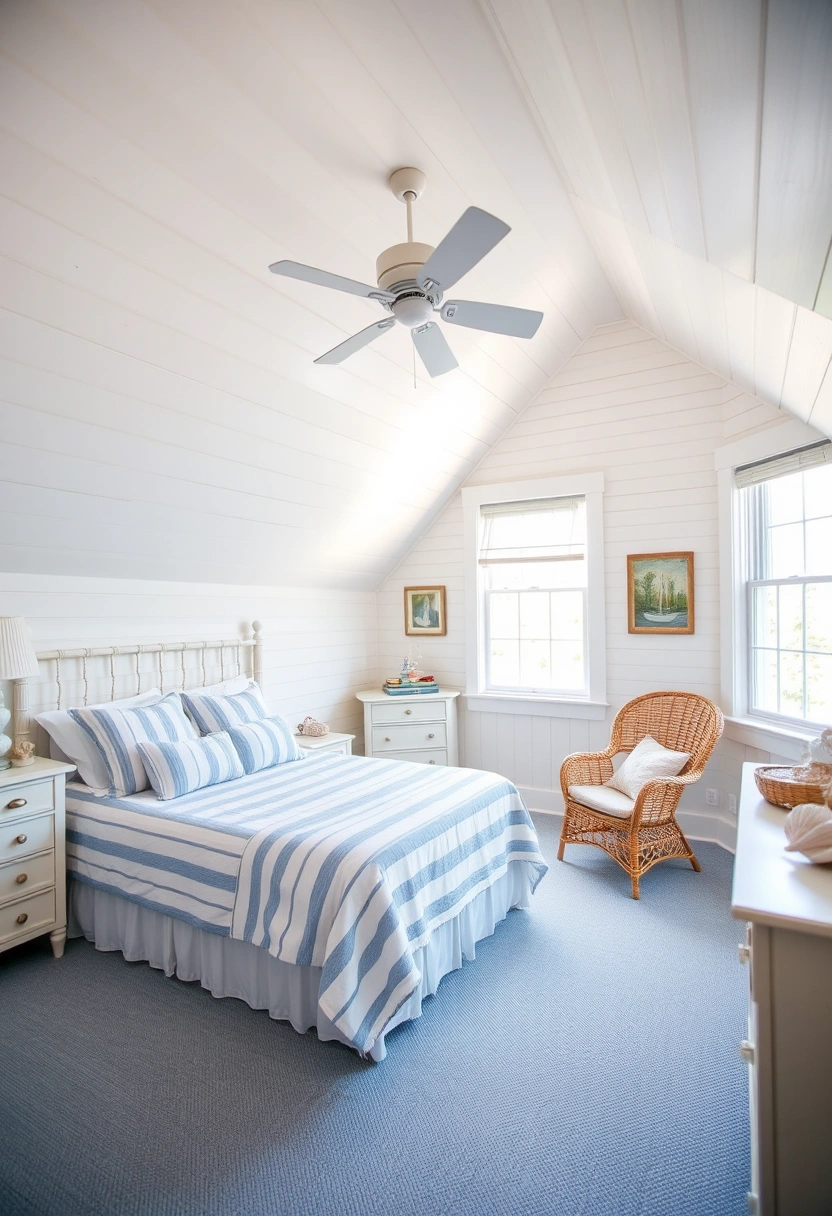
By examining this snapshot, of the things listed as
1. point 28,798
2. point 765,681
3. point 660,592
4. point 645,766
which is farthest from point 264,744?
point 765,681

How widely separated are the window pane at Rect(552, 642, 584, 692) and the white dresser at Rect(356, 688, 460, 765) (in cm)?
80

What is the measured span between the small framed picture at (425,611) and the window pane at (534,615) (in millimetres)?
633

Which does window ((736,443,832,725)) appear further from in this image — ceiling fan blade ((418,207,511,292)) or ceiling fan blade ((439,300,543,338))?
ceiling fan blade ((418,207,511,292))

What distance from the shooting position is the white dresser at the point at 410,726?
4.71 metres

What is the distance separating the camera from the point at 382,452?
4.00 metres

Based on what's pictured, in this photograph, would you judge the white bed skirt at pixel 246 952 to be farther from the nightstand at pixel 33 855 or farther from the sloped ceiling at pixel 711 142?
the sloped ceiling at pixel 711 142

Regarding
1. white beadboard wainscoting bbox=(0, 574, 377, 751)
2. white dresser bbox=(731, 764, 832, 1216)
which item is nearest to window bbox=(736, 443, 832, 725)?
white dresser bbox=(731, 764, 832, 1216)

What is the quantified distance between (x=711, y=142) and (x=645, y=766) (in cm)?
295

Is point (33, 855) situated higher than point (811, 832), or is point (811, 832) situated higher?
point (811, 832)

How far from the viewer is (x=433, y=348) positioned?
2484mm

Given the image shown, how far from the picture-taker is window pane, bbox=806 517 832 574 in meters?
3.17

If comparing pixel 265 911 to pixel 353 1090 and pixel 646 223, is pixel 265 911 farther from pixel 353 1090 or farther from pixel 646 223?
pixel 646 223

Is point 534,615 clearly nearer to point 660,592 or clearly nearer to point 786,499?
point 660,592

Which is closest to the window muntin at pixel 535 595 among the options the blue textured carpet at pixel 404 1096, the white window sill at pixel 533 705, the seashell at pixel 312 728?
the white window sill at pixel 533 705
